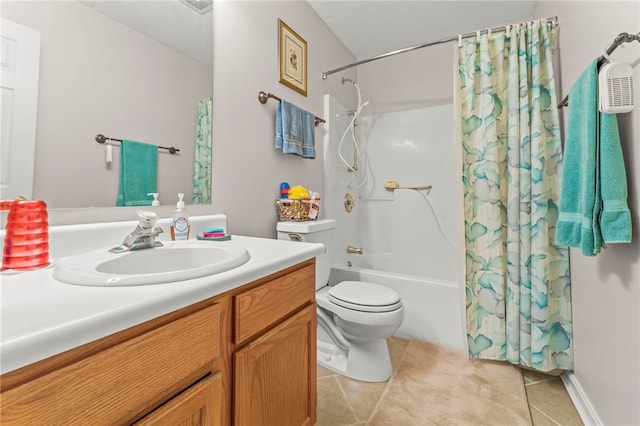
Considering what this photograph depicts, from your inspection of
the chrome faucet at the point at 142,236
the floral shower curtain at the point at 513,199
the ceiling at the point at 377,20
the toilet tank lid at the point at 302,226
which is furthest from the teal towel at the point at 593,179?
the chrome faucet at the point at 142,236

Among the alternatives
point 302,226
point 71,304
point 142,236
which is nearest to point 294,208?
point 302,226

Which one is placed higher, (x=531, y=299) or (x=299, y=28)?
(x=299, y=28)

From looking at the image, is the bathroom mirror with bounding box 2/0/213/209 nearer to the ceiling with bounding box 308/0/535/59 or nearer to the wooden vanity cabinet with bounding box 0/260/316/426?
the wooden vanity cabinet with bounding box 0/260/316/426

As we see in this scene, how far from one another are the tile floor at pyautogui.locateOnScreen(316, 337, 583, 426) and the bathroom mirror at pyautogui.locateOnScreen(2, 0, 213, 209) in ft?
3.75

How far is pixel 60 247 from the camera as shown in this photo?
817 millimetres

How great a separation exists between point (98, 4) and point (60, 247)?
77 cm

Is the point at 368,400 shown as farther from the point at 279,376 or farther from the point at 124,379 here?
the point at 124,379

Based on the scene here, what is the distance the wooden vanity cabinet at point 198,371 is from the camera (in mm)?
391

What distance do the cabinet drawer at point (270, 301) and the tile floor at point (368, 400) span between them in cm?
65

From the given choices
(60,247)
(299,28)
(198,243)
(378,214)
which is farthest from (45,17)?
(378,214)

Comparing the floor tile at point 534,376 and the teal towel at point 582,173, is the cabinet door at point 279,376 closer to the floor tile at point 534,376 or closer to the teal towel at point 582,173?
the teal towel at point 582,173

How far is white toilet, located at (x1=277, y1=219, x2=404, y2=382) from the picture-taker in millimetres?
1387

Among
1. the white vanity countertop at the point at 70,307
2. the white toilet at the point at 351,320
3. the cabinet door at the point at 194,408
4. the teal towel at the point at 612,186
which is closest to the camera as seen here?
the white vanity countertop at the point at 70,307

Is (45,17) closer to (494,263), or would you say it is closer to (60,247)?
(60,247)
